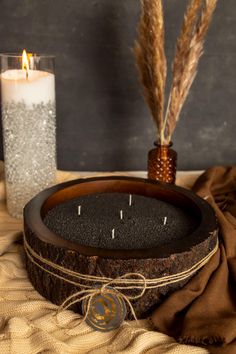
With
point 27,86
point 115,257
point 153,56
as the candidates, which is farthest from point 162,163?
point 115,257

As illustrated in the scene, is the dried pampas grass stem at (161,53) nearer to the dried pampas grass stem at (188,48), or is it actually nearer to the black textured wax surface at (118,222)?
the dried pampas grass stem at (188,48)

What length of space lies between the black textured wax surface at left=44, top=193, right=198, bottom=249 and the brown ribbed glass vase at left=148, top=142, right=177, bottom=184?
0.20 m

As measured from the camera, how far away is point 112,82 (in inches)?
59.2

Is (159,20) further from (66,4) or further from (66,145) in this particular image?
(66,145)

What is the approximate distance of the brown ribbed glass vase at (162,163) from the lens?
1.34 metres

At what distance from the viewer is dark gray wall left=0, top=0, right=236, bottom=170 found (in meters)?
1.43

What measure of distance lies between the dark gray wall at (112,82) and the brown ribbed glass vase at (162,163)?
0.74 ft

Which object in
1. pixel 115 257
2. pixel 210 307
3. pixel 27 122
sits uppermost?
pixel 27 122

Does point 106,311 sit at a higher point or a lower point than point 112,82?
lower

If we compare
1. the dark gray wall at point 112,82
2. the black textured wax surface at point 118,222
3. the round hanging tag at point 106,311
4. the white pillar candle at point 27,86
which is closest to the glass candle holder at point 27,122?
the white pillar candle at point 27,86

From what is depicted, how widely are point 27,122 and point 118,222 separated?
1.14 ft

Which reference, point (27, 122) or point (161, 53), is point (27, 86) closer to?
point (27, 122)

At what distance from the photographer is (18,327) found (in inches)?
34.4

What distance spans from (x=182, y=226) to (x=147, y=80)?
1.47 feet
